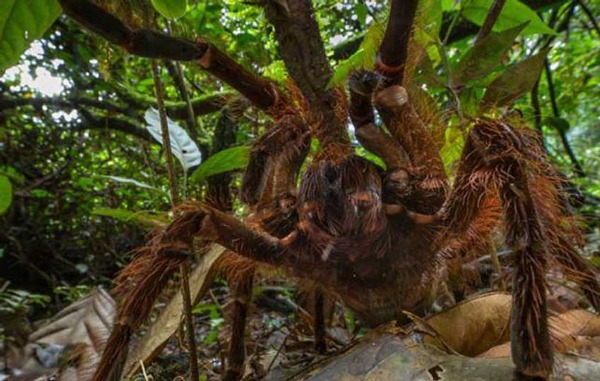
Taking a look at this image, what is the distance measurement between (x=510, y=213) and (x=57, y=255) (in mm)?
2813

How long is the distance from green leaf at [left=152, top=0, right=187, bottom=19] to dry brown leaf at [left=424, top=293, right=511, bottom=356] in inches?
27.7

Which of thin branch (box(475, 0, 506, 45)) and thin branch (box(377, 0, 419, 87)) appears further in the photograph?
thin branch (box(475, 0, 506, 45))

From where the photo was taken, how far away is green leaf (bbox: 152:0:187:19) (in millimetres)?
947

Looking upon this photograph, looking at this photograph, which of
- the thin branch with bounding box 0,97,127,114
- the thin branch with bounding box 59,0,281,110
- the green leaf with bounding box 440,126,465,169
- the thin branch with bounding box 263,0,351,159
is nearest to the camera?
the thin branch with bounding box 59,0,281,110

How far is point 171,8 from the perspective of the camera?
3.14ft

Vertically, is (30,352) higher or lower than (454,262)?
lower

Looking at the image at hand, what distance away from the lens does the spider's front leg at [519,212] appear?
628 mm

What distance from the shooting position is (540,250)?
0.66 m

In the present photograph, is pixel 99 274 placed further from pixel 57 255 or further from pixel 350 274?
pixel 350 274

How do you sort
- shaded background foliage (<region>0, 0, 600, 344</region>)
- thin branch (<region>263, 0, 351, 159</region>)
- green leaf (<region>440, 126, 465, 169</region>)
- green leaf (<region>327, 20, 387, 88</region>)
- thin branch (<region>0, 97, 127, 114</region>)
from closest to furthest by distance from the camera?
green leaf (<region>327, 20, 387, 88</region>) < thin branch (<region>263, 0, 351, 159</region>) < green leaf (<region>440, 126, 465, 169</region>) < shaded background foliage (<region>0, 0, 600, 344</region>) < thin branch (<region>0, 97, 127, 114</region>)

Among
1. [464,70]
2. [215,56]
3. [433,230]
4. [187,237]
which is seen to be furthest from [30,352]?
[464,70]

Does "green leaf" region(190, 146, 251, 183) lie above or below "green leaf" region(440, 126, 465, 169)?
above

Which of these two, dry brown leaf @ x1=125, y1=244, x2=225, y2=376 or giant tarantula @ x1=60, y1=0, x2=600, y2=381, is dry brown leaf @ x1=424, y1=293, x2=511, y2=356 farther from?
dry brown leaf @ x1=125, y1=244, x2=225, y2=376

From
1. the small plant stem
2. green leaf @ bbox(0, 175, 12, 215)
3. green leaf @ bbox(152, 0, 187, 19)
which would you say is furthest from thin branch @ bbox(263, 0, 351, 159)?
green leaf @ bbox(0, 175, 12, 215)
